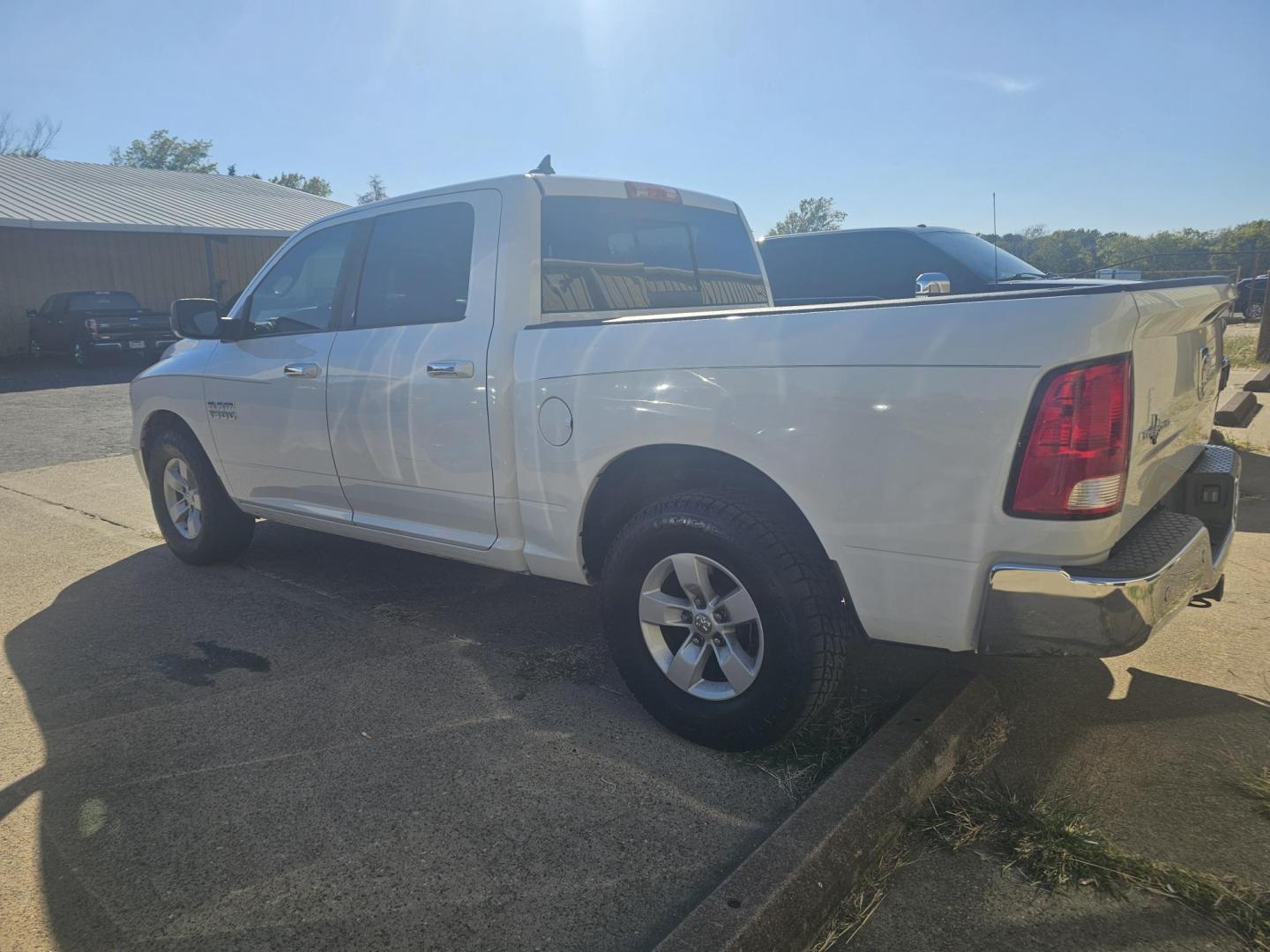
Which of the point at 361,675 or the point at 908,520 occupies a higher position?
the point at 908,520

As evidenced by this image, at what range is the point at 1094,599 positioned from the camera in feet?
7.38

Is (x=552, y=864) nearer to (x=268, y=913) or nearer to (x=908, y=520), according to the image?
(x=268, y=913)

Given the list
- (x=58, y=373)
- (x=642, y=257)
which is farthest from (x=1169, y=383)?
(x=58, y=373)

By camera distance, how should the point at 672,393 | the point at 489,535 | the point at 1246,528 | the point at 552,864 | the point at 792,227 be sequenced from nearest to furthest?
1. the point at 552,864
2. the point at 672,393
3. the point at 489,535
4. the point at 1246,528
5. the point at 792,227

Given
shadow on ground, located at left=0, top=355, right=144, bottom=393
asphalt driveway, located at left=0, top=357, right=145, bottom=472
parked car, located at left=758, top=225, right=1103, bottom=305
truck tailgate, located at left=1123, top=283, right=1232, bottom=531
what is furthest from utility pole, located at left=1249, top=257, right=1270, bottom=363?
shadow on ground, located at left=0, top=355, right=144, bottom=393

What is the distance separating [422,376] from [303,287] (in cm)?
123

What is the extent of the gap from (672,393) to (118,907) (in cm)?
204

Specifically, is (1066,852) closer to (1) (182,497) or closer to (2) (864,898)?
(2) (864,898)

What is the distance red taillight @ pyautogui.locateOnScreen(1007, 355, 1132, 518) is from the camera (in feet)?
7.20

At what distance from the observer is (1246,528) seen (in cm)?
512

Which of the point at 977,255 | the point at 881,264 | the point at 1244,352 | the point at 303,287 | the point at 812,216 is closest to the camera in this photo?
the point at 303,287

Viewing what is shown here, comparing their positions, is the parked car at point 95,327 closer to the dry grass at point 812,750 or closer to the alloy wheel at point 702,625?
the alloy wheel at point 702,625

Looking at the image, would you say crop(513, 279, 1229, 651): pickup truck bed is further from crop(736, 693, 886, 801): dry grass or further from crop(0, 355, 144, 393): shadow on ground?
crop(0, 355, 144, 393): shadow on ground

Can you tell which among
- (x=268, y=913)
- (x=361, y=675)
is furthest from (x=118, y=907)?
(x=361, y=675)
